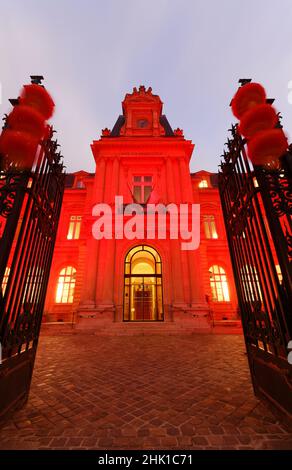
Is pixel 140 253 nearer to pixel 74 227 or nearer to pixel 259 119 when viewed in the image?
pixel 74 227

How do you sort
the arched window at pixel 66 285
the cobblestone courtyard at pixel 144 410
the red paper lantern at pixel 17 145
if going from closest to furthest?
the cobblestone courtyard at pixel 144 410, the red paper lantern at pixel 17 145, the arched window at pixel 66 285

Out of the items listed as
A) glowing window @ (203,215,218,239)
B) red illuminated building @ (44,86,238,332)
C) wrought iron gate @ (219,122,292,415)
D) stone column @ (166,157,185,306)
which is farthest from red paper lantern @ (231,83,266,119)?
glowing window @ (203,215,218,239)

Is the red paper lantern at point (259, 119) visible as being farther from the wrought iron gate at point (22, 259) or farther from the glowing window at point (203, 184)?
the glowing window at point (203, 184)

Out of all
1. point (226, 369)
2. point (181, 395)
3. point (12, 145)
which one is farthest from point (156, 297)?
point (12, 145)

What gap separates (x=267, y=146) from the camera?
97.7 inches

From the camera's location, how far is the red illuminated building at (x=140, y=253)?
1193cm

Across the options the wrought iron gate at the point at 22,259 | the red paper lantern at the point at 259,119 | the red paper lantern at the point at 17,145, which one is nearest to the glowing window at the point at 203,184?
the wrought iron gate at the point at 22,259

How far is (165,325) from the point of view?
1059 cm

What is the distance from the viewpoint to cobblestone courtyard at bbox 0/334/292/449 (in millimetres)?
1980

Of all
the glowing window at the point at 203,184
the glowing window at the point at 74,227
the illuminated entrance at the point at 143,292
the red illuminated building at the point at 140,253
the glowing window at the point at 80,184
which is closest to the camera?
the red illuminated building at the point at 140,253

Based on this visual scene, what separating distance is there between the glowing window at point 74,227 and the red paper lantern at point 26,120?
630 inches

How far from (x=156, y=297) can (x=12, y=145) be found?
11.6 meters

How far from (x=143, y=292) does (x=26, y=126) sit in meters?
10.9

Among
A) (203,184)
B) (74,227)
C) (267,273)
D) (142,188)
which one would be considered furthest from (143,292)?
(203,184)
